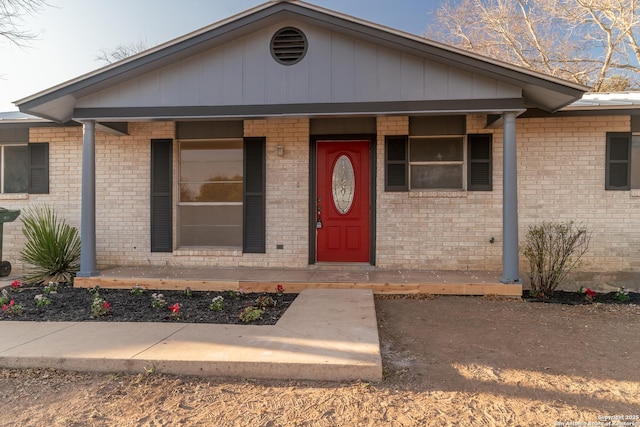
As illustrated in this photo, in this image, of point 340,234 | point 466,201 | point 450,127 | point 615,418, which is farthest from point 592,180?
point 615,418

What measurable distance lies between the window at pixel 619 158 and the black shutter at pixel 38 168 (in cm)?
1009

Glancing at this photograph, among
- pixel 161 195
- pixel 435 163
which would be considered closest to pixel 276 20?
pixel 435 163

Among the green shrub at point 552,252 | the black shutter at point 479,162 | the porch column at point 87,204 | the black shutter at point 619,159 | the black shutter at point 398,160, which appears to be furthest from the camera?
the black shutter at point 398,160

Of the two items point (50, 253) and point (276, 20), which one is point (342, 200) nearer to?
point (276, 20)

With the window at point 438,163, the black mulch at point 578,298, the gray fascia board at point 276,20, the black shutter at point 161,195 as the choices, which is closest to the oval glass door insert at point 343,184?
the window at point 438,163

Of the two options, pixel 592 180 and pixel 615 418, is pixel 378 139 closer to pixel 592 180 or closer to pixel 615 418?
pixel 592 180

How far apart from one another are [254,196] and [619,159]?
20.6 ft

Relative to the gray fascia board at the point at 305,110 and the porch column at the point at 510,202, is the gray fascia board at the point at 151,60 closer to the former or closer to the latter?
the gray fascia board at the point at 305,110

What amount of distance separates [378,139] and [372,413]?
5.19m

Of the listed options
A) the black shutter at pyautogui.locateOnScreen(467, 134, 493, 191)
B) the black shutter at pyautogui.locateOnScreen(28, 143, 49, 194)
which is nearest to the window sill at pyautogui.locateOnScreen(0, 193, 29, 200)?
the black shutter at pyautogui.locateOnScreen(28, 143, 49, 194)

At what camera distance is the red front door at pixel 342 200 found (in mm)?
7137

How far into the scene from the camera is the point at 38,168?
7.50 meters

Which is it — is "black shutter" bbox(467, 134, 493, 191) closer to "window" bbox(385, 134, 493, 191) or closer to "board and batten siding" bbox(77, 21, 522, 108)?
"window" bbox(385, 134, 493, 191)

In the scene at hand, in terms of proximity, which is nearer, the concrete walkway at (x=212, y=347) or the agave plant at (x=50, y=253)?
the concrete walkway at (x=212, y=347)
